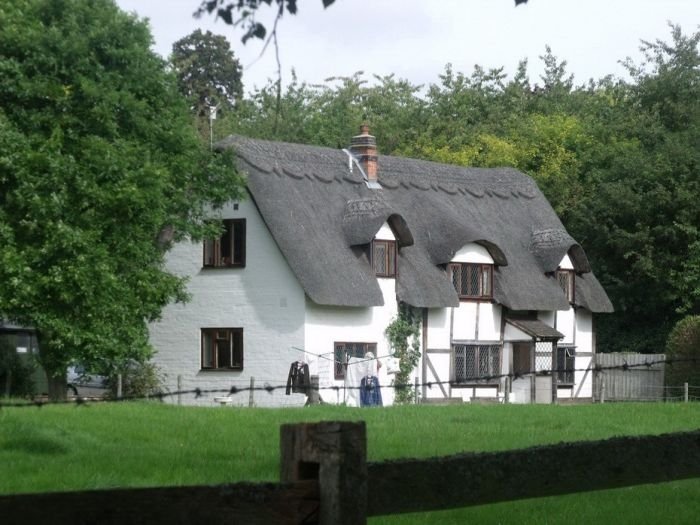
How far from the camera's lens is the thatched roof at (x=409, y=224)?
4053 cm

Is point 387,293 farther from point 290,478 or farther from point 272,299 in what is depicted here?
point 290,478

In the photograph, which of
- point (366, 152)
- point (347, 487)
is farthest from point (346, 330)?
point (347, 487)

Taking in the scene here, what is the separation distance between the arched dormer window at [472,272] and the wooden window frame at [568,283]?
12.7 ft

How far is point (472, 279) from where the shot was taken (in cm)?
4503

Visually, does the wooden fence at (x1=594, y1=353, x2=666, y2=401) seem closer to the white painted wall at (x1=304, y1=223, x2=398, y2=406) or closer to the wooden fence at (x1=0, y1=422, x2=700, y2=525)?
the white painted wall at (x1=304, y1=223, x2=398, y2=406)

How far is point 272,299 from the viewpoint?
133ft

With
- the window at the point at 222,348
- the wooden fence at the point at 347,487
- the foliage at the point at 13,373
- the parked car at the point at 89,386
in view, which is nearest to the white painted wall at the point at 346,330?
the window at the point at 222,348

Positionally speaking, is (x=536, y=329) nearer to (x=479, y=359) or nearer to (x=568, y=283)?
(x=479, y=359)

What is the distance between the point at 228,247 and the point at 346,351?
459 cm

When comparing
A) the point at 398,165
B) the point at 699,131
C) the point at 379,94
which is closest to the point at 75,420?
the point at 398,165

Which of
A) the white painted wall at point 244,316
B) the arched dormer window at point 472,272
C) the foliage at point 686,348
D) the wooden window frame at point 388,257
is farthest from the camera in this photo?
the arched dormer window at point 472,272

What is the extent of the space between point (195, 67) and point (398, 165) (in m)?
32.8

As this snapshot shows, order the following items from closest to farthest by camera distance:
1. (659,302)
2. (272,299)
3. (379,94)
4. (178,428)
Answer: (178,428), (272,299), (659,302), (379,94)

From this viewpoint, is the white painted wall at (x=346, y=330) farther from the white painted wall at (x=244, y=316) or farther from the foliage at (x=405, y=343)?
the white painted wall at (x=244, y=316)
